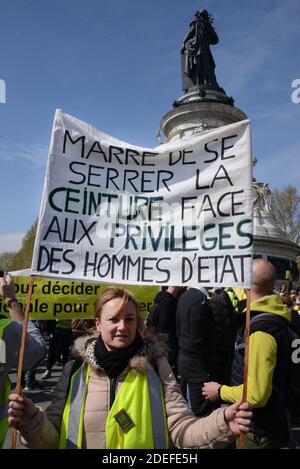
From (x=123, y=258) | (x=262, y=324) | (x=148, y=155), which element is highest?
(x=148, y=155)

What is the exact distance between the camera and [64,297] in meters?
6.81

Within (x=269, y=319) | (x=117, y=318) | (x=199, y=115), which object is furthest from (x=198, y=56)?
(x=117, y=318)

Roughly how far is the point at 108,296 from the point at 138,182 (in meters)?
0.90

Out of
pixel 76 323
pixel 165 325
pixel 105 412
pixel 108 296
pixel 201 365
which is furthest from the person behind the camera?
pixel 165 325

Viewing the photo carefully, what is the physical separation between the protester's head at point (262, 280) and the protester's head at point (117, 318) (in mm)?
939

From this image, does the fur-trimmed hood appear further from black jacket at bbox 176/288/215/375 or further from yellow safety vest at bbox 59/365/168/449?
black jacket at bbox 176/288/215/375

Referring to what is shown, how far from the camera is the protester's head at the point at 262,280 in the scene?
9.44 ft

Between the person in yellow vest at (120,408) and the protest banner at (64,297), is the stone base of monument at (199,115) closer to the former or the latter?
the protest banner at (64,297)

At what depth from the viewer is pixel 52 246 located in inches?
101

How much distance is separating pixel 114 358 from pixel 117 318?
22 cm

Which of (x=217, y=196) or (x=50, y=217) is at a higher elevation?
(x=217, y=196)

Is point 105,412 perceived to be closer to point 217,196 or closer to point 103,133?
point 217,196

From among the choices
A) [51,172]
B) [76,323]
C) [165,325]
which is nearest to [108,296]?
[51,172]

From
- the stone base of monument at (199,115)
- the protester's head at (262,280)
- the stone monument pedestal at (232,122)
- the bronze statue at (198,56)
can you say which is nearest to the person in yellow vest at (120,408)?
the protester's head at (262,280)
